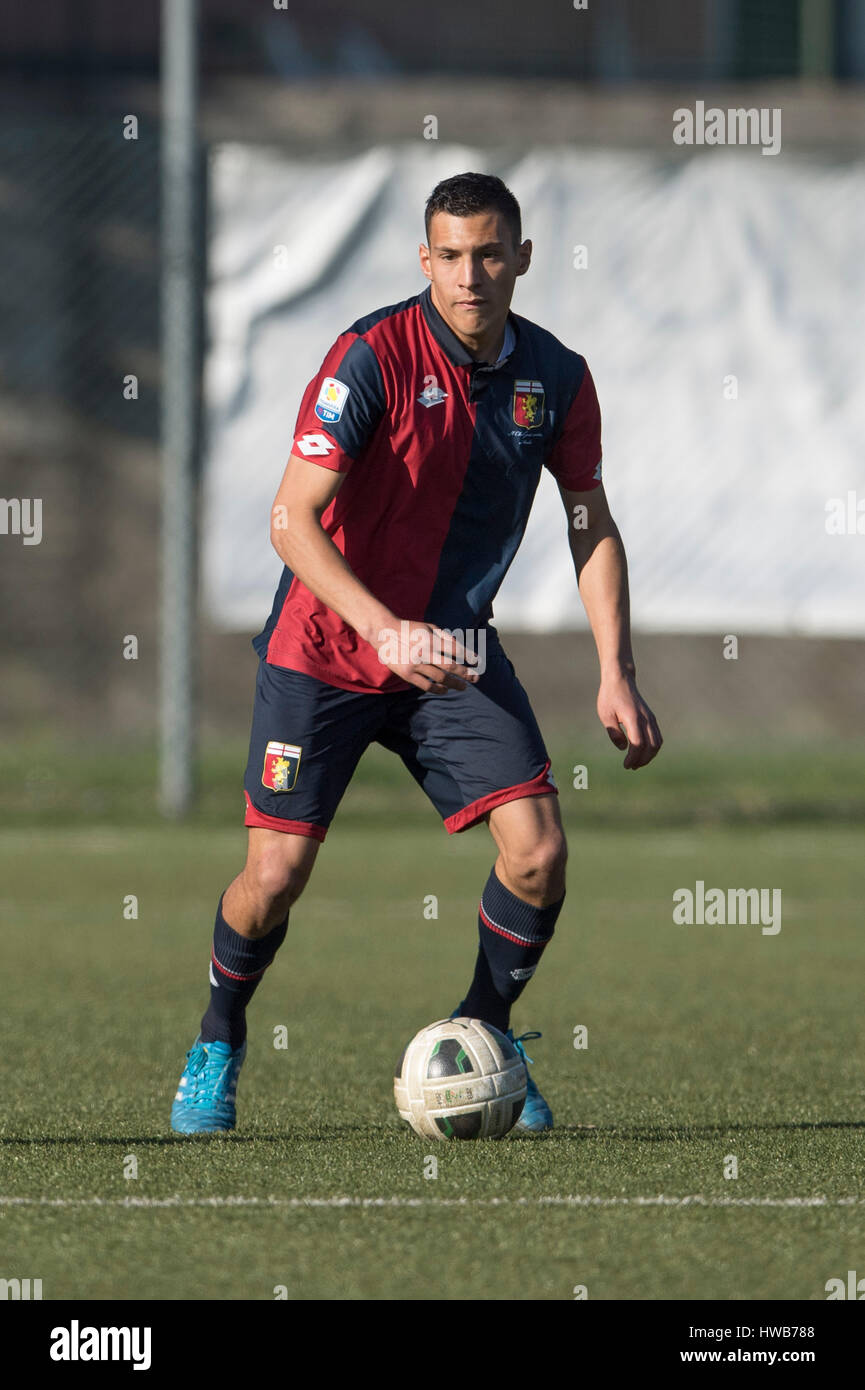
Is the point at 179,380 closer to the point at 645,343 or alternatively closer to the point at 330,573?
the point at 645,343

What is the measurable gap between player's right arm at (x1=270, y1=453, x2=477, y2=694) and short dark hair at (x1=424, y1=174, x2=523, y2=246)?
2.17 ft

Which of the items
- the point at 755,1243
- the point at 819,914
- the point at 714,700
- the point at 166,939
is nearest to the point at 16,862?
the point at 166,939

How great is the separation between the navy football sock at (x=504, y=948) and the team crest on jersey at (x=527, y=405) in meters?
1.09

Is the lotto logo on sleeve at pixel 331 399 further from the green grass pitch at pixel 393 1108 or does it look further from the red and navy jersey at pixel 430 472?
the green grass pitch at pixel 393 1108

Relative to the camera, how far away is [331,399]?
4.75m

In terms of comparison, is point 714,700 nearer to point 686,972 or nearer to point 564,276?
point 564,276

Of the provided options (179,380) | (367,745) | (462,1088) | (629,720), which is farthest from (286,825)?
(179,380)

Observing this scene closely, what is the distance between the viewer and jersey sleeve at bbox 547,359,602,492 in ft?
16.7

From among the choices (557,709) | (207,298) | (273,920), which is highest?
(207,298)

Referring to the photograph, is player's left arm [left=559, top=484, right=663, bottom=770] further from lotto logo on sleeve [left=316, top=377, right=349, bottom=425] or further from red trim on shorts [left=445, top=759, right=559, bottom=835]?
lotto logo on sleeve [left=316, top=377, right=349, bottom=425]

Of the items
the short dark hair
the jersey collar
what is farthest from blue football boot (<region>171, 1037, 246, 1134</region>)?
the short dark hair

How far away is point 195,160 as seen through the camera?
41.3 feet

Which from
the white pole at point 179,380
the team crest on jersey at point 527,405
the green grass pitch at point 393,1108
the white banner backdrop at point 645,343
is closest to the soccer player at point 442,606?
the team crest on jersey at point 527,405
